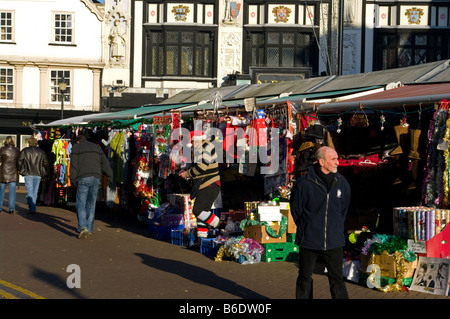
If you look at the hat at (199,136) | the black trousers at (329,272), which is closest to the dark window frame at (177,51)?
the hat at (199,136)

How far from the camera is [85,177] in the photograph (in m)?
12.7

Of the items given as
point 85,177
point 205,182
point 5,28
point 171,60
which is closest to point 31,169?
point 85,177

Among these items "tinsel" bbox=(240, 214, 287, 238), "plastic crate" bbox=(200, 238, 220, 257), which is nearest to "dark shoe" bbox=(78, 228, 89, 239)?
"plastic crate" bbox=(200, 238, 220, 257)

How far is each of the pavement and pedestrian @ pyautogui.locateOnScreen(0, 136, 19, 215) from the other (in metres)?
3.81

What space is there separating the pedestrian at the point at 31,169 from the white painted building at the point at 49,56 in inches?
560

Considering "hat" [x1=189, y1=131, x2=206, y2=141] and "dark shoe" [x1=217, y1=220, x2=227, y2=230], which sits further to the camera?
"dark shoe" [x1=217, y1=220, x2=227, y2=230]

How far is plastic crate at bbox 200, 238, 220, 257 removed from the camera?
10.9m

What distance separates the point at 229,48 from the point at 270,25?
6.61 feet

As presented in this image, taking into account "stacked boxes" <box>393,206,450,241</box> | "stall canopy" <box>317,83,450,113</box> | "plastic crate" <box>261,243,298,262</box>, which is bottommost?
"plastic crate" <box>261,243,298,262</box>

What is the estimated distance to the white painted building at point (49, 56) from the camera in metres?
31.5

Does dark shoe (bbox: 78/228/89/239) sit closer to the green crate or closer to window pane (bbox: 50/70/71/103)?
the green crate

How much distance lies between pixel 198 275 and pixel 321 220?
3093 millimetres

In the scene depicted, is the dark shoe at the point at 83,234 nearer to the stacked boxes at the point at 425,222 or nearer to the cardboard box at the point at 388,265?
the cardboard box at the point at 388,265
